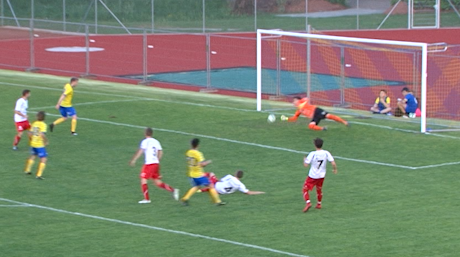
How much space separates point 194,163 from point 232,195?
1659mm

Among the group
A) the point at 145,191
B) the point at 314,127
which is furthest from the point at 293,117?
the point at 145,191

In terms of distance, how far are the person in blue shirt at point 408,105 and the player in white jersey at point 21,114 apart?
442 inches

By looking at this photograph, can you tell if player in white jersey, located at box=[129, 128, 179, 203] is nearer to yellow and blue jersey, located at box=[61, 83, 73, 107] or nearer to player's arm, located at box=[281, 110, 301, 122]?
yellow and blue jersey, located at box=[61, 83, 73, 107]

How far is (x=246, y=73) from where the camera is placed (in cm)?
3766

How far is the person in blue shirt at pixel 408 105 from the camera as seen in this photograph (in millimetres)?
27641

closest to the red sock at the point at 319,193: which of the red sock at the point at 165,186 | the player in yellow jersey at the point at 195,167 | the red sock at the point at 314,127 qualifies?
the player in yellow jersey at the point at 195,167

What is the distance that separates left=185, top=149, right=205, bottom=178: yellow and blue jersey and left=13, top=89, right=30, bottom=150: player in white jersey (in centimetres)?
654

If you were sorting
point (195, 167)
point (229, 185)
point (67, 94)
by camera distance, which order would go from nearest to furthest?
point (195, 167), point (229, 185), point (67, 94)

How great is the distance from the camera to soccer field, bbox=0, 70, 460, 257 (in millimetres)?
15055

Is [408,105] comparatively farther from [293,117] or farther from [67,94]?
[67,94]

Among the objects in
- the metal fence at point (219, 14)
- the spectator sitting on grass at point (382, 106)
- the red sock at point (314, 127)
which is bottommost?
the red sock at point (314, 127)

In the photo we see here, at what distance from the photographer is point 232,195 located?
60.7 ft

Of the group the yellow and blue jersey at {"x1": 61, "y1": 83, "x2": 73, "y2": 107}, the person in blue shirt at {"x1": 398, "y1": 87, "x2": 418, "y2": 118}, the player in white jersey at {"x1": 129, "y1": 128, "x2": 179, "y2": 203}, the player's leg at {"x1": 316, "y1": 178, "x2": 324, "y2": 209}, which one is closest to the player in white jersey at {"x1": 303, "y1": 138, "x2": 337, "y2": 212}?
the player's leg at {"x1": 316, "y1": 178, "x2": 324, "y2": 209}

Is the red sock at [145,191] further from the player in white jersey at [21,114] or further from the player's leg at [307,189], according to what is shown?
the player in white jersey at [21,114]
